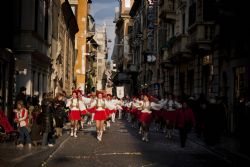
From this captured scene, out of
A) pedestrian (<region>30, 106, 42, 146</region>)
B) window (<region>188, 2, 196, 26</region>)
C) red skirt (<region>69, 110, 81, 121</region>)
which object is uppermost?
window (<region>188, 2, 196, 26</region>)

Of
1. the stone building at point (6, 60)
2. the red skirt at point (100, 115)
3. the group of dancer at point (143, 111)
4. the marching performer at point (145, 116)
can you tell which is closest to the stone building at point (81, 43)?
the stone building at point (6, 60)

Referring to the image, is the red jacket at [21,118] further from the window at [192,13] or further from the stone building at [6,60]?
the window at [192,13]

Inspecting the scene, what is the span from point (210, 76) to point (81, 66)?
4645 cm

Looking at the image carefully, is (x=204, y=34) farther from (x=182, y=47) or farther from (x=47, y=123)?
(x=47, y=123)

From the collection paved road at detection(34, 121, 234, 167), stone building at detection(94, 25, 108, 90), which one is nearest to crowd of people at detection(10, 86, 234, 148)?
paved road at detection(34, 121, 234, 167)

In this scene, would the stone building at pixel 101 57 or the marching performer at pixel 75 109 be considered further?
the stone building at pixel 101 57

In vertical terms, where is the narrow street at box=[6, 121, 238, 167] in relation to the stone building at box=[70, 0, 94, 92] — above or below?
below

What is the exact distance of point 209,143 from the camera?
19.1 meters

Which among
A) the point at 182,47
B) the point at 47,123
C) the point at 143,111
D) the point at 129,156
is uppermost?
the point at 182,47

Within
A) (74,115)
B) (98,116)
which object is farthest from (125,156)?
(74,115)

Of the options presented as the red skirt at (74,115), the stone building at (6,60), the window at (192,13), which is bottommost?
the red skirt at (74,115)

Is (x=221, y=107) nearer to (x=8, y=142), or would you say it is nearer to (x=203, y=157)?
(x=203, y=157)

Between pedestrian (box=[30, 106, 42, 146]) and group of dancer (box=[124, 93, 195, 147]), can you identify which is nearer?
pedestrian (box=[30, 106, 42, 146])

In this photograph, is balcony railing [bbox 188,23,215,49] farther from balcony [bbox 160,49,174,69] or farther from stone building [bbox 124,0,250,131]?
balcony [bbox 160,49,174,69]
